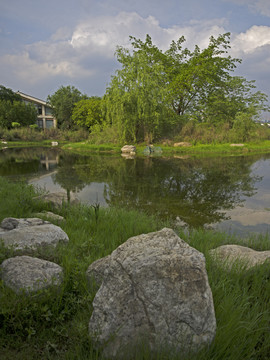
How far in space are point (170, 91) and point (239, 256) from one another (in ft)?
102

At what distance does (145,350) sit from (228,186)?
10.4 m

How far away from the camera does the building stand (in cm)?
5764

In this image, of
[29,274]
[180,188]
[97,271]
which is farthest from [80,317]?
[180,188]

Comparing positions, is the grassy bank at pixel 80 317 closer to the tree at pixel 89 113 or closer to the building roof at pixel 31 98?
the tree at pixel 89 113

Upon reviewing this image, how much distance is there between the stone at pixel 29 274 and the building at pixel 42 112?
59437 mm

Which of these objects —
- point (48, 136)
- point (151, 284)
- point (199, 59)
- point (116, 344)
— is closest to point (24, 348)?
point (116, 344)

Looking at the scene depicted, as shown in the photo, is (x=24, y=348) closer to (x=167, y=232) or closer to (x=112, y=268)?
(x=112, y=268)

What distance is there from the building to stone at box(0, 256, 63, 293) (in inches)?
2340

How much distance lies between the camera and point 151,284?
2.15 metres

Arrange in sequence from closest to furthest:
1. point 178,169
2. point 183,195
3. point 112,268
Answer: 1. point 112,268
2. point 183,195
3. point 178,169

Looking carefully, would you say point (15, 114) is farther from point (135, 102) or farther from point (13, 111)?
point (135, 102)

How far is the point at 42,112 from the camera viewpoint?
196ft

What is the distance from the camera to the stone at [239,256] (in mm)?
3442

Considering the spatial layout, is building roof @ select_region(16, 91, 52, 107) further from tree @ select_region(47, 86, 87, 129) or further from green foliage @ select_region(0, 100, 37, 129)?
green foliage @ select_region(0, 100, 37, 129)
